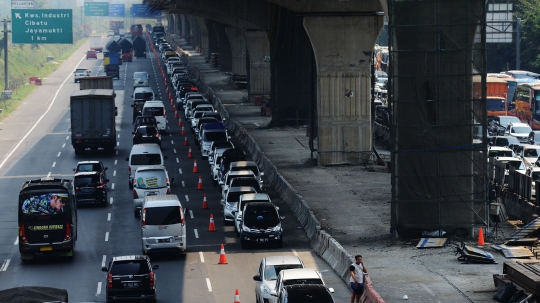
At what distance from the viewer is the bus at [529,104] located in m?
73.2

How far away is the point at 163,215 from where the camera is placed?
35688mm

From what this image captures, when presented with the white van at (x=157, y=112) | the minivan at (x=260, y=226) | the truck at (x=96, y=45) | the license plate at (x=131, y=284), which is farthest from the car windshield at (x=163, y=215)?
the truck at (x=96, y=45)

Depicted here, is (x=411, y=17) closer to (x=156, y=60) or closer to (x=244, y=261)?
(x=244, y=261)

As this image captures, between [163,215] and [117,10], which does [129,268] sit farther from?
[117,10]

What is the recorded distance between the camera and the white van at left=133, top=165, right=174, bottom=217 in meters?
43.9

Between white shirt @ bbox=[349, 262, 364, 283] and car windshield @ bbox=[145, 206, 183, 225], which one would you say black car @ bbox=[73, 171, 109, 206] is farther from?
white shirt @ bbox=[349, 262, 364, 283]

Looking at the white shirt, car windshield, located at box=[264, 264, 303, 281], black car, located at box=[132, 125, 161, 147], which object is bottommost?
car windshield, located at box=[264, 264, 303, 281]

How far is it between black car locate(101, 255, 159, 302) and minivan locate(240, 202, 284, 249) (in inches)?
328

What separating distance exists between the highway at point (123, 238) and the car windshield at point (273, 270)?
5.34 feet

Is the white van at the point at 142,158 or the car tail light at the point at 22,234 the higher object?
the white van at the point at 142,158

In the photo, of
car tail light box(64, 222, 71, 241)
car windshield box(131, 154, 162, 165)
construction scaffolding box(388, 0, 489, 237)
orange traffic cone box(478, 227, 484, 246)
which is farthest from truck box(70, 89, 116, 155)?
orange traffic cone box(478, 227, 484, 246)

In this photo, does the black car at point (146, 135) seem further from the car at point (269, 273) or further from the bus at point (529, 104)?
the car at point (269, 273)

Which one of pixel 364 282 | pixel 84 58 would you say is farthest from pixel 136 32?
pixel 364 282

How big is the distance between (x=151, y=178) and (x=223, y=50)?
74.8 m
